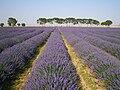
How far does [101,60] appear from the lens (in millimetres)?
5551

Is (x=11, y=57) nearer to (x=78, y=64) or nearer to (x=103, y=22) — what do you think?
(x=78, y=64)

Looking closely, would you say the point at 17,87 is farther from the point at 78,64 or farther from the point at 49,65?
the point at 78,64

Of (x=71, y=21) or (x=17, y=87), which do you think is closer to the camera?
(x=17, y=87)

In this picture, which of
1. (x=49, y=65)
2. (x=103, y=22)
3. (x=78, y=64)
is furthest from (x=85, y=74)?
(x=103, y=22)

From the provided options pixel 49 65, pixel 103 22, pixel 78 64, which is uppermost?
pixel 49 65

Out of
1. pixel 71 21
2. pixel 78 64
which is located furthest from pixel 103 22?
pixel 78 64

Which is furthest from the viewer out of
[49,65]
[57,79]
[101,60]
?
[101,60]

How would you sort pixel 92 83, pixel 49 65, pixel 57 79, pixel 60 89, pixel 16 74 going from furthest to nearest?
pixel 16 74, pixel 92 83, pixel 49 65, pixel 57 79, pixel 60 89

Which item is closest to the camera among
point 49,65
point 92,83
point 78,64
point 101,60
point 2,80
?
point 49,65

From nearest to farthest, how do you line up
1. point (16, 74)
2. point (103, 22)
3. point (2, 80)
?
point (2, 80), point (16, 74), point (103, 22)

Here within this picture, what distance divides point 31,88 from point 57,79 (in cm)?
50

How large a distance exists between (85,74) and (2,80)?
271 centimetres

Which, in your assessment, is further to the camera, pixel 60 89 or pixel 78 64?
pixel 78 64

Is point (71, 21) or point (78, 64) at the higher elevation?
point (78, 64)
